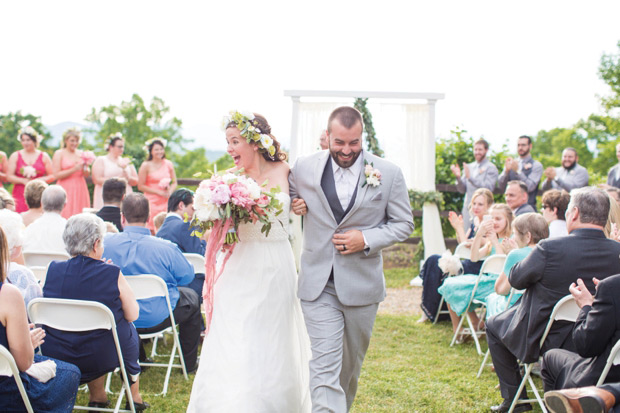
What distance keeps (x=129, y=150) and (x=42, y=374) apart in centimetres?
1186

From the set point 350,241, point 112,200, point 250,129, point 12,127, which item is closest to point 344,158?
point 350,241

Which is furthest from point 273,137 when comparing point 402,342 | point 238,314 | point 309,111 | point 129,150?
point 129,150

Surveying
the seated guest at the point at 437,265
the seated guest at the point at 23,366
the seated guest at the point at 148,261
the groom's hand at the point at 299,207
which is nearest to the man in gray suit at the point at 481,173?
the seated guest at the point at 437,265

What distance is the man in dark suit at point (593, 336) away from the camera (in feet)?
11.1

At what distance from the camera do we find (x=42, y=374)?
3508mm

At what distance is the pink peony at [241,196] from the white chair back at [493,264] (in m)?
3.31

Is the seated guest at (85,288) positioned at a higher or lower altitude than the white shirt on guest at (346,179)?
lower

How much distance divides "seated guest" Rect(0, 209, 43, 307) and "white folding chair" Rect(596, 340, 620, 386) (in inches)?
136

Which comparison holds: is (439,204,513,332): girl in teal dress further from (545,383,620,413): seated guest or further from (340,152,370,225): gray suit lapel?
(545,383,620,413): seated guest

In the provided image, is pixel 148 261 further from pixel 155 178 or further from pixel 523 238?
pixel 155 178

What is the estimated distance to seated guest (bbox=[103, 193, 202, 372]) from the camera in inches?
200

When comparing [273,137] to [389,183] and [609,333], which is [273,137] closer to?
[389,183]

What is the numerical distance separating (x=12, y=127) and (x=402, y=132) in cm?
1165

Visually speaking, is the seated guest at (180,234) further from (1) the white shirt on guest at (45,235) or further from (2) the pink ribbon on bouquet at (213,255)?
(2) the pink ribbon on bouquet at (213,255)
